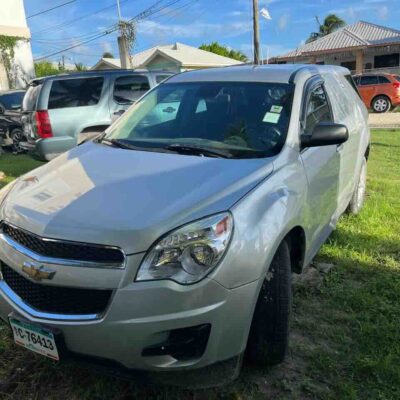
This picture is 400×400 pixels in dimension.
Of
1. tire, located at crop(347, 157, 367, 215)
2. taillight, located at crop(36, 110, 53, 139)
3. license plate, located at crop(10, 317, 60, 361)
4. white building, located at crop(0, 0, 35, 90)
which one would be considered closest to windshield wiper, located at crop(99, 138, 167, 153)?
license plate, located at crop(10, 317, 60, 361)

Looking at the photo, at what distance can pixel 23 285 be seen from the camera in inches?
93.7

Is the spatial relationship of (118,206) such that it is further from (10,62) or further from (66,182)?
Result: (10,62)

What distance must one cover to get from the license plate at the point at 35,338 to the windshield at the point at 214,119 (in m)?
1.45

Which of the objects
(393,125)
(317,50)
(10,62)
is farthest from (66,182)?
(317,50)

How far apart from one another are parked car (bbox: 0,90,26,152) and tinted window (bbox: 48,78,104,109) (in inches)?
199

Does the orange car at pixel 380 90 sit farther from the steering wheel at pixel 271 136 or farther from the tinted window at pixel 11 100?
the steering wheel at pixel 271 136

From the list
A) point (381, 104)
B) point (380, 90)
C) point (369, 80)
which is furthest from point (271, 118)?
point (381, 104)

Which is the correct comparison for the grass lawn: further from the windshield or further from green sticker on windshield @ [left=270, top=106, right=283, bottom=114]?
green sticker on windshield @ [left=270, top=106, right=283, bottom=114]

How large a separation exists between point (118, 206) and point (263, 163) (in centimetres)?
97

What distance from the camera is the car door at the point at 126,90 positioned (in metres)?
8.20

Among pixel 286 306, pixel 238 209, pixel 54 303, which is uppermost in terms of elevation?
pixel 238 209

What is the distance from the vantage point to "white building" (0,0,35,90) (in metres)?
22.6

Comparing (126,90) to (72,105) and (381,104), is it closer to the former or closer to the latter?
(72,105)

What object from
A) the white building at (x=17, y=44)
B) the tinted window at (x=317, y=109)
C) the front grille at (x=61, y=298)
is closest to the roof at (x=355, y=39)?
the white building at (x=17, y=44)
